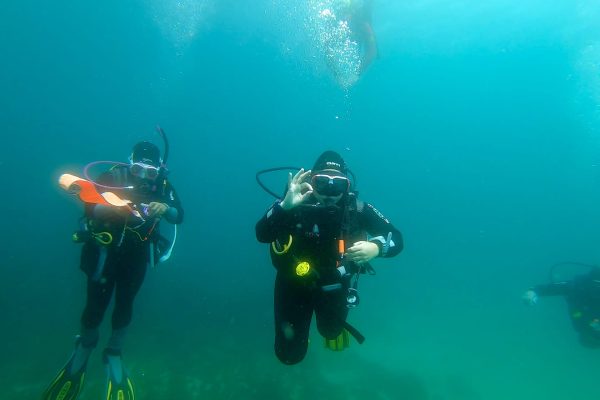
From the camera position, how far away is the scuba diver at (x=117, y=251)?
17.1ft

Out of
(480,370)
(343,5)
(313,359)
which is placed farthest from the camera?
(343,5)

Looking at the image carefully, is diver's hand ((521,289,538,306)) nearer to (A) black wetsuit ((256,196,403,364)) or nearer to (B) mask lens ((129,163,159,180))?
(A) black wetsuit ((256,196,403,364))

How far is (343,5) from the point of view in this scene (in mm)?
26016

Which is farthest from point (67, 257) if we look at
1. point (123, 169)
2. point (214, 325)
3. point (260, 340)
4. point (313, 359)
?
point (123, 169)

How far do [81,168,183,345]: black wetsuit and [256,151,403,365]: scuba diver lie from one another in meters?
2.53

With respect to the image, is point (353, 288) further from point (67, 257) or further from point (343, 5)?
point (67, 257)

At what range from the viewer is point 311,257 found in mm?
4121

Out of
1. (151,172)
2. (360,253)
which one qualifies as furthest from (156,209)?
(360,253)

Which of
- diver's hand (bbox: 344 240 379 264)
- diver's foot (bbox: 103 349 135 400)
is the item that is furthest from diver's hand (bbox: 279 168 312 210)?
diver's foot (bbox: 103 349 135 400)

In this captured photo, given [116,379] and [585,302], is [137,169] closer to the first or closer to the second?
[116,379]

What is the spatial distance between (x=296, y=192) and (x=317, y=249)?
0.79 meters

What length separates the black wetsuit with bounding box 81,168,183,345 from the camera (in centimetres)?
528

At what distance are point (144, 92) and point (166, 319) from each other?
212 feet

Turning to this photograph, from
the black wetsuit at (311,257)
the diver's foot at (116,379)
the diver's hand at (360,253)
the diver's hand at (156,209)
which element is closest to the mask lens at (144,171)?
the diver's hand at (156,209)
